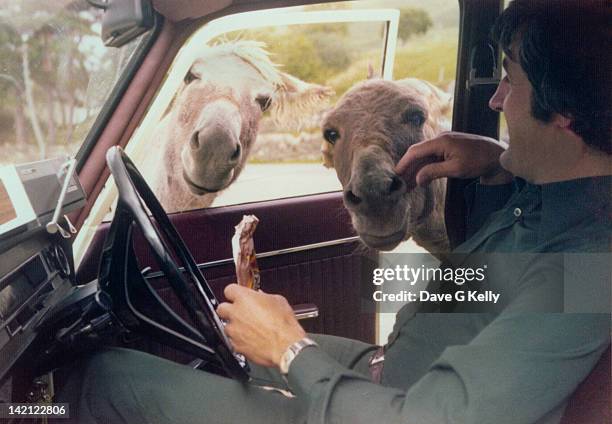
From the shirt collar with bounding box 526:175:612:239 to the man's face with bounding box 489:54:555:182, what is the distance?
0.19 ft

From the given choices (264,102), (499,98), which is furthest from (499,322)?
(264,102)

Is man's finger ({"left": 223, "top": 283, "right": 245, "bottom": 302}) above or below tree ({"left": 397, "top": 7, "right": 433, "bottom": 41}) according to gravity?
below

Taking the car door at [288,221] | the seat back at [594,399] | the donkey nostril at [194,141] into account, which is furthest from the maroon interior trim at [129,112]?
the seat back at [594,399]

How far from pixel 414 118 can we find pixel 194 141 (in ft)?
1.70

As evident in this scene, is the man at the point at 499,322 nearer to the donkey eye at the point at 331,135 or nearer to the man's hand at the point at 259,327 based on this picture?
the man's hand at the point at 259,327

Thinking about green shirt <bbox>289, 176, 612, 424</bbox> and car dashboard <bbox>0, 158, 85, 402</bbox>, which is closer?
green shirt <bbox>289, 176, 612, 424</bbox>

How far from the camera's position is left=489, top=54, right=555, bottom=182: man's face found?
3.70 ft

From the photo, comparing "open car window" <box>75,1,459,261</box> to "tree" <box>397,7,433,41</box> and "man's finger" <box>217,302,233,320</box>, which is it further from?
"man's finger" <box>217,302,233,320</box>

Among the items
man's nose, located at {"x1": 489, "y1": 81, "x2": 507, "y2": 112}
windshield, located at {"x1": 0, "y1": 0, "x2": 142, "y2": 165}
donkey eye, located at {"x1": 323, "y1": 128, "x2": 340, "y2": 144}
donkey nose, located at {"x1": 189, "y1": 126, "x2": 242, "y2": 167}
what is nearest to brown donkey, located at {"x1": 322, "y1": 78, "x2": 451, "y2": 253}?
donkey eye, located at {"x1": 323, "y1": 128, "x2": 340, "y2": 144}

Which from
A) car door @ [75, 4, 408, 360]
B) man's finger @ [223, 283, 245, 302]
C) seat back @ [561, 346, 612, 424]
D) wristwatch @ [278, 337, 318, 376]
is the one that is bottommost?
seat back @ [561, 346, 612, 424]

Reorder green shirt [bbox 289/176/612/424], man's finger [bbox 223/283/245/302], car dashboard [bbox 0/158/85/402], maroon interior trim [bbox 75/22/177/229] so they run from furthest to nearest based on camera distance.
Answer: maroon interior trim [bbox 75/22/177/229] < man's finger [bbox 223/283/245/302] < car dashboard [bbox 0/158/85/402] < green shirt [bbox 289/176/612/424]

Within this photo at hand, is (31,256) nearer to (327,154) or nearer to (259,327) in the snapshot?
(259,327)

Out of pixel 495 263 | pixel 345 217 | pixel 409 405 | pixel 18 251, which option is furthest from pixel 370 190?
pixel 18 251

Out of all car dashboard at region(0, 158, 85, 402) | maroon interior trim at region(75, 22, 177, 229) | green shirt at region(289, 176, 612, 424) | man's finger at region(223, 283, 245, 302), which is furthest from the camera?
maroon interior trim at region(75, 22, 177, 229)
